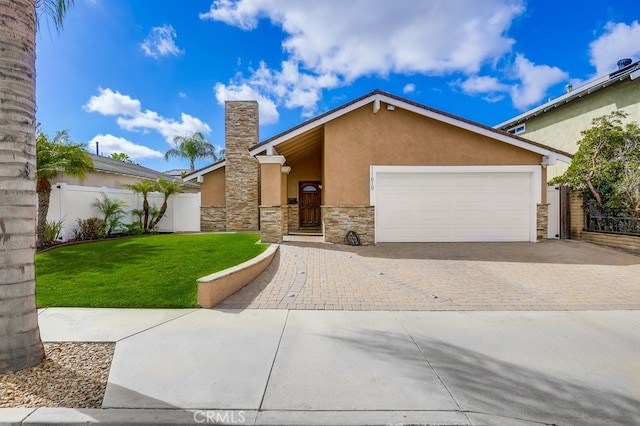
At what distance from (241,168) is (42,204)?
27.5ft

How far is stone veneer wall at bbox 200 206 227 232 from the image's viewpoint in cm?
1700

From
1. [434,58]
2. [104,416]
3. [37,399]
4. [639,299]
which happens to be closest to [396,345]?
[104,416]

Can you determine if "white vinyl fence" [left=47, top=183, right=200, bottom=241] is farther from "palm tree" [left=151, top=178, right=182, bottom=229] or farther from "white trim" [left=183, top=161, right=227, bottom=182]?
"white trim" [left=183, top=161, right=227, bottom=182]

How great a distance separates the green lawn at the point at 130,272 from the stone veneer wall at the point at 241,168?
6.14 m

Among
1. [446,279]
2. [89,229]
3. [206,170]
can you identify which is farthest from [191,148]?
[446,279]

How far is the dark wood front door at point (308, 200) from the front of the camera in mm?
17531

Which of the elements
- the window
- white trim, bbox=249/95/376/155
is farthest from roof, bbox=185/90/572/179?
the window

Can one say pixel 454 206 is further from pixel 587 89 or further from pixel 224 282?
pixel 587 89

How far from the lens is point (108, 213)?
13523mm

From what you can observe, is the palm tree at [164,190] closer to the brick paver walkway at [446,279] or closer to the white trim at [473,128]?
the brick paver walkway at [446,279]

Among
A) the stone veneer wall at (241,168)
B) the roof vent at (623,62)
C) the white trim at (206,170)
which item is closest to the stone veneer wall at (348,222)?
the stone veneer wall at (241,168)

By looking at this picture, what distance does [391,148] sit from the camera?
447 inches

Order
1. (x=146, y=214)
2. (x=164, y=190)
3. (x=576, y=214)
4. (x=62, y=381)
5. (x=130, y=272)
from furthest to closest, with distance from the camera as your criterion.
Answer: (x=164, y=190)
(x=146, y=214)
(x=576, y=214)
(x=130, y=272)
(x=62, y=381)

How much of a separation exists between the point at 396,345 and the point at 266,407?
1.85 meters
